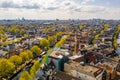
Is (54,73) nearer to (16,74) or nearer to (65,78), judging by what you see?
(65,78)

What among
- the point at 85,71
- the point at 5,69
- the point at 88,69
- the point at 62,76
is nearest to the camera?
the point at 62,76

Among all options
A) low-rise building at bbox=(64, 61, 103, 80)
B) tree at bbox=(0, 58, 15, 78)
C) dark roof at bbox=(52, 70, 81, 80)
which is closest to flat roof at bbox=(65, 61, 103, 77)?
low-rise building at bbox=(64, 61, 103, 80)

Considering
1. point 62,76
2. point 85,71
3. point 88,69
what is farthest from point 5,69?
point 88,69

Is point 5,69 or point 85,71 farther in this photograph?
point 5,69

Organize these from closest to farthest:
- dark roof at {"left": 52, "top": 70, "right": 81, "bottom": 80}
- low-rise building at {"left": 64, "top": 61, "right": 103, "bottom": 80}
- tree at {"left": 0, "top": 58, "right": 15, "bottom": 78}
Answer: dark roof at {"left": 52, "top": 70, "right": 81, "bottom": 80}
low-rise building at {"left": 64, "top": 61, "right": 103, "bottom": 80}
tree at {"left": 0, "top": 58, "right": 15, "bottom": 78}

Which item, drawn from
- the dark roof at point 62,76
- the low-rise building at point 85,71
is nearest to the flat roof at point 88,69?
the low-rise building at point 85,71

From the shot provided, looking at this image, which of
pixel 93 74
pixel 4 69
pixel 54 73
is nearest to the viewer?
pixel 93 74

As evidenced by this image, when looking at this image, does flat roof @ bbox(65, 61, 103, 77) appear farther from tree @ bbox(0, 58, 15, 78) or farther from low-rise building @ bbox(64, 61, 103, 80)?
tree @ bbox(0, 58, 15, 78)

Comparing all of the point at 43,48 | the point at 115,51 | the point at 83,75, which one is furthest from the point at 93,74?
the point at 43,48

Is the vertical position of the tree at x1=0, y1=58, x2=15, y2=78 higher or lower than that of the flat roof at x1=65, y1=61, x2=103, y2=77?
lower

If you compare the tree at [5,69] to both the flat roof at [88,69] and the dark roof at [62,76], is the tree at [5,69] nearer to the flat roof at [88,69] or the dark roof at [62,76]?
the dark roof at [62,76]

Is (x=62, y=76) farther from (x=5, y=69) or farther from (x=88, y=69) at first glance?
(x=5, y=69)
